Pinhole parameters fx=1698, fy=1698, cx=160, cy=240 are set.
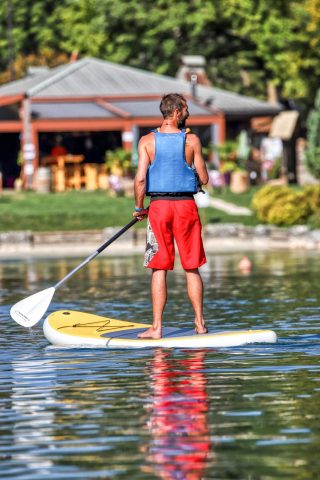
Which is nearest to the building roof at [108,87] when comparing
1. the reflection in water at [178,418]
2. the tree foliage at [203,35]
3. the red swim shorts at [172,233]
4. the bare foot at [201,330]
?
the tree foliage at [203,35]

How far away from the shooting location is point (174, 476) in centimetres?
873

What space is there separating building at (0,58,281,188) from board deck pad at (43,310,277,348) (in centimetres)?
4153

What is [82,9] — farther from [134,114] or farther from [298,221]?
[298,221]

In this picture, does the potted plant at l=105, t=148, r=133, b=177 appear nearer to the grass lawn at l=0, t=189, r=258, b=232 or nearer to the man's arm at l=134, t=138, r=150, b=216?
the grass lawn at l=0, t=189, r=258, b=232

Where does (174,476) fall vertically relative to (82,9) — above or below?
below

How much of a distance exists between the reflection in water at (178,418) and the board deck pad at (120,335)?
50cm

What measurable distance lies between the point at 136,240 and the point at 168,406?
28.9 metres

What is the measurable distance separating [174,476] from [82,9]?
77623 mm

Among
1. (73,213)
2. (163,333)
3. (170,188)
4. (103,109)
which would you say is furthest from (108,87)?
(170,188)

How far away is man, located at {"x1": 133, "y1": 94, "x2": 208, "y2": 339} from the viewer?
14945 millimetres

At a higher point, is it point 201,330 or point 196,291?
point 196,291

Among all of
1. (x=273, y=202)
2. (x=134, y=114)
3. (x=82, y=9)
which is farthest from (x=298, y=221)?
(x=82, y=9)

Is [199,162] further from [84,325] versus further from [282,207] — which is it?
[282,207]

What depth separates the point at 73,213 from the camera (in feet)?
147
